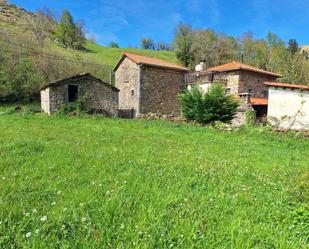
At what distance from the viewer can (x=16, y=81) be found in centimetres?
2598

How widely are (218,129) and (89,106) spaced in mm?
11708

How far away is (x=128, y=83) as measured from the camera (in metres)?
25.0

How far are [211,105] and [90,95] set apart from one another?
10.4 meters

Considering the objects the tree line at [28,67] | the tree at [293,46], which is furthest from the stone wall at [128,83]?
the tree at [293,46]

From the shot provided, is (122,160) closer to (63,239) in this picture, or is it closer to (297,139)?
(63,239)

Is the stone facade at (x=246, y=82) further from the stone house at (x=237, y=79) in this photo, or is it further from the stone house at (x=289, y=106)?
the stone house at (x=289, y=106)

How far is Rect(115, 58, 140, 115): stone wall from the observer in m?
23.5

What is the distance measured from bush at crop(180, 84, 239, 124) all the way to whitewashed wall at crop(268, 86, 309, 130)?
2.66 m

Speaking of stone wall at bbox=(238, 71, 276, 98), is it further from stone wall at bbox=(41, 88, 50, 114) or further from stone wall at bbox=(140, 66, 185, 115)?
stone wall at bbox=(41, 88, 50, 114)

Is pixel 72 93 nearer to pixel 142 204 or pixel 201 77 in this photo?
pixel 201 77

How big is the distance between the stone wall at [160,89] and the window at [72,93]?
597 cm

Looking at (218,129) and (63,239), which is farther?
(218,129)

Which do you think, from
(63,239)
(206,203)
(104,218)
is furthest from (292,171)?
(63,239)

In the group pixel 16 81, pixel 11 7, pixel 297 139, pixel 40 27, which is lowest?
pixel 297 139
